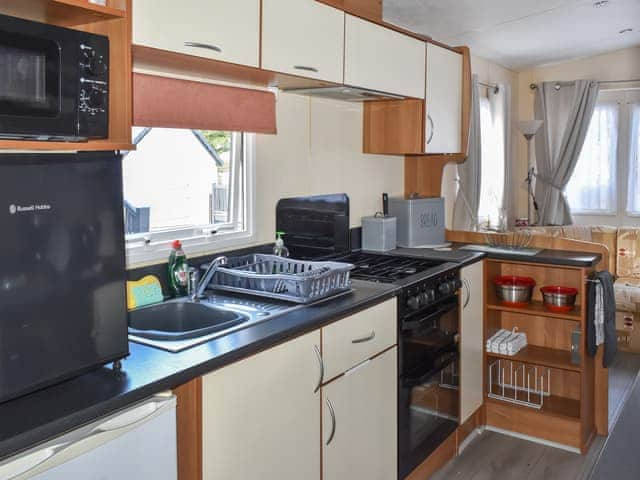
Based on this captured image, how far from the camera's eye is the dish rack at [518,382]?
11.0 feet

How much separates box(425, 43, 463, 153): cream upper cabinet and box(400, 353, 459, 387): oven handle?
107 centimetres

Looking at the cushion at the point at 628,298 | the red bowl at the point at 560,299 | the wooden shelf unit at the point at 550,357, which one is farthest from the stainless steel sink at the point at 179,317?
the cushion at the point at 628,298

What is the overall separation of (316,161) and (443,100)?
829 millimetres

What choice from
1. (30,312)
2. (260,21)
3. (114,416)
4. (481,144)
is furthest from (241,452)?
(481,144)

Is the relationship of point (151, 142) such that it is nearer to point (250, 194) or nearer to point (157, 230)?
point (157, 230)

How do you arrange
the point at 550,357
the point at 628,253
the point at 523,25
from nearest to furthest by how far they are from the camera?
the point at 550,357
the point at 523,25
the point at 628,253

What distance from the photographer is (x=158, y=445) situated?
4.60 feet

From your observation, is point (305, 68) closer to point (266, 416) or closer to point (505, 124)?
point (266, 416)

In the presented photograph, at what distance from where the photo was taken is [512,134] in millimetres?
5754

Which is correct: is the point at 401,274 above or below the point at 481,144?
below

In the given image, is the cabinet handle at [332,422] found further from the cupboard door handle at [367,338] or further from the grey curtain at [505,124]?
the grey curtain at [505,124]

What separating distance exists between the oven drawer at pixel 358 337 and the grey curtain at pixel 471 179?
228 cm

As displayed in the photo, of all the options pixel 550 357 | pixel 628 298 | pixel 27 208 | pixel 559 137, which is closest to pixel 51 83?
pixel 27 208

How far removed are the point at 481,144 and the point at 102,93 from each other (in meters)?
3.86
